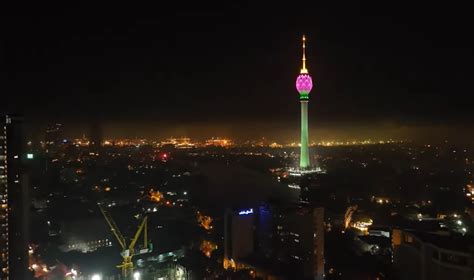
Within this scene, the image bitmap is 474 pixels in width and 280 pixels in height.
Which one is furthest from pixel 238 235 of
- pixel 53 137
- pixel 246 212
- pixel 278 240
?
pixel 53 137

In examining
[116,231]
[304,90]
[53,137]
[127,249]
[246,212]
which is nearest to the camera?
[127,249]

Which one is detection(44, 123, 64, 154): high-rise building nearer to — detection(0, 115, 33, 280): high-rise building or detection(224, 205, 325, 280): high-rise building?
detection(0, 115, 33, 280): high-rise building

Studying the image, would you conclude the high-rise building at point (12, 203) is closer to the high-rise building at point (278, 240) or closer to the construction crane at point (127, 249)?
the construction crane at point (127, 249)

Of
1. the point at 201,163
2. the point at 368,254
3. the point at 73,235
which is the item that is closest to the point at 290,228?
Answer: the point at 368,254

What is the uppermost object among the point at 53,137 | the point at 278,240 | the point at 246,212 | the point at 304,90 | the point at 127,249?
the point at 304,90

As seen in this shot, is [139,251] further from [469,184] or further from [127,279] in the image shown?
[469,184]

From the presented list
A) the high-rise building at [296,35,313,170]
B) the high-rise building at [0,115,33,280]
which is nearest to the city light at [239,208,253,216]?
the high-rise building at [0,115,33,280]

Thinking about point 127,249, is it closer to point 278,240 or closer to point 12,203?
point 12,203

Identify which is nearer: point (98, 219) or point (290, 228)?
point (290, 228)

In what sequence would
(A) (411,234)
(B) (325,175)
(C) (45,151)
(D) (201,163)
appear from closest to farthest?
(A) (411,234) → (C) (45,151) → (B) (325,175) → (D) (201,163)
